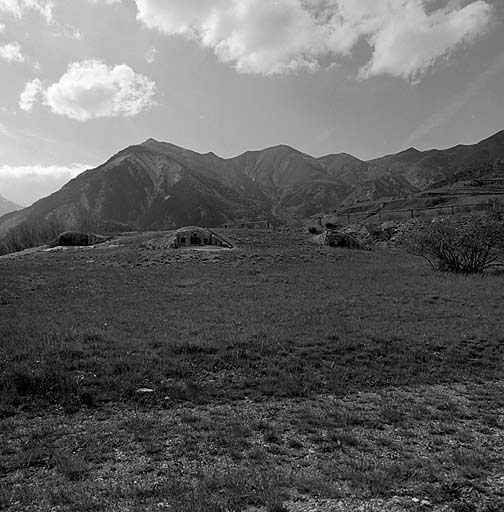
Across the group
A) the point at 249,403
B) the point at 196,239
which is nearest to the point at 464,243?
the point at 249,403

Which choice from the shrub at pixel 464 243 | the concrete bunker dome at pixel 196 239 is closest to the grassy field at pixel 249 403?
the shrub at pixel 464 243


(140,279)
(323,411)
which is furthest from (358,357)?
(140,279)

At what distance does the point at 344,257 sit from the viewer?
1901 inches

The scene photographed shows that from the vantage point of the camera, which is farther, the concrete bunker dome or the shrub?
the concrete bunker dome

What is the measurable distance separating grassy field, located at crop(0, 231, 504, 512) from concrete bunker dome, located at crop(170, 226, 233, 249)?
1223 inches

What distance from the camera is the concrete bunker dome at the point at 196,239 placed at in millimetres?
53737

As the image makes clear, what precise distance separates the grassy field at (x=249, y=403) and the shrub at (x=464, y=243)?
1589 centimetres

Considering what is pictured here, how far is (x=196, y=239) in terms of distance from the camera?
55.2 m

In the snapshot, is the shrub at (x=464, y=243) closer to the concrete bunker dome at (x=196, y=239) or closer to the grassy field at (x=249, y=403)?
the grassy field at (x=249, y=403)

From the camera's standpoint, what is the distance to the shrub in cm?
3584

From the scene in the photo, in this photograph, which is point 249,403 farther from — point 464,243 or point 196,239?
point 196,239

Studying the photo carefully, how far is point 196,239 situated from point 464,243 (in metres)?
34.2

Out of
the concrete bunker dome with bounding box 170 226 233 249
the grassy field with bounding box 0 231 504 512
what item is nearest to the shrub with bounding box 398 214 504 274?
the grassy field with bounding box 0 231 504 512

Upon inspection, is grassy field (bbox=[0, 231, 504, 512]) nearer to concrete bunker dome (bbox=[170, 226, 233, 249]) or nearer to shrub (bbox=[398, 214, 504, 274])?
shrub (bbox=[398, 214, 504, 274])
